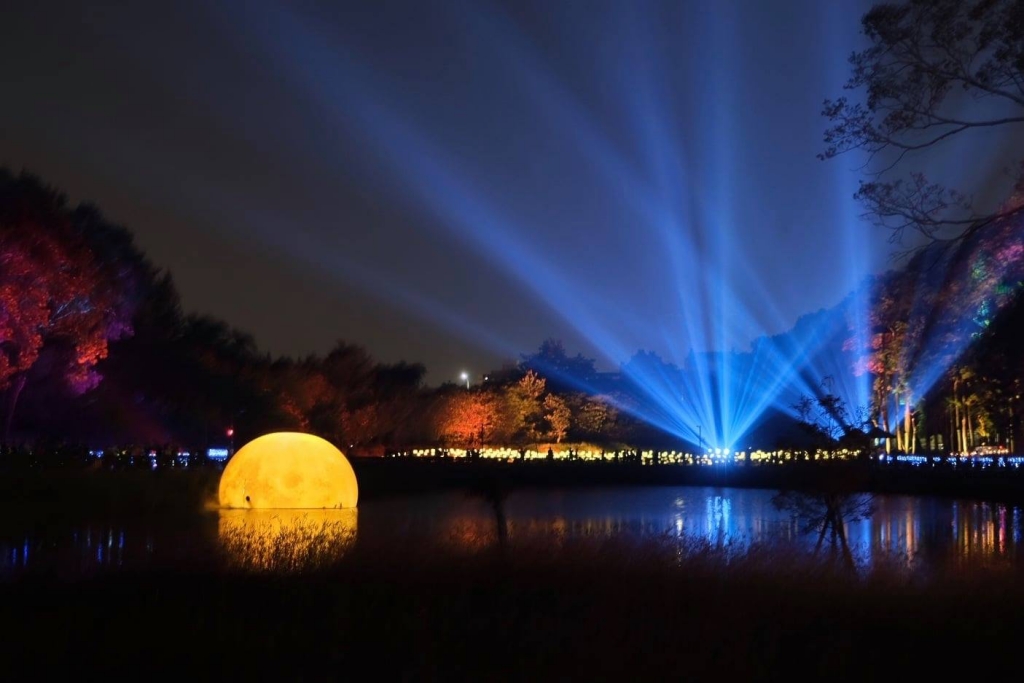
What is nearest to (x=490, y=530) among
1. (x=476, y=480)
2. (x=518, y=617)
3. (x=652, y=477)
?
(x=476, y=480)

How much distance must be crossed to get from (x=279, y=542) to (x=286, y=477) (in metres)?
13.7

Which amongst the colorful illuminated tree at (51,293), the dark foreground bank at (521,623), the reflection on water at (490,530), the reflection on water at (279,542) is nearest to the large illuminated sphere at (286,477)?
the reflection on water at (490,530)

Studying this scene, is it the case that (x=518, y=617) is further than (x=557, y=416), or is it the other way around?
(x=557, y=416)

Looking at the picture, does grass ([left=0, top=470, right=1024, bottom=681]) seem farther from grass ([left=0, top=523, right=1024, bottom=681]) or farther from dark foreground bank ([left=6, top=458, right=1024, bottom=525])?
dark foreground bank ([left=6, top=458, right=1024, bottom=525])

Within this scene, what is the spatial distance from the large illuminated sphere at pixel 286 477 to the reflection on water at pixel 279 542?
3067 mm

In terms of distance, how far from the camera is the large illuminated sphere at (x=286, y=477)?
29312 mm

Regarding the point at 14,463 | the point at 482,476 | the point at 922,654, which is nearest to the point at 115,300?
the point at 14,463

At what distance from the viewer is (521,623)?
9.72m

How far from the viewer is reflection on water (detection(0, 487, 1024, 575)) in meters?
14.9

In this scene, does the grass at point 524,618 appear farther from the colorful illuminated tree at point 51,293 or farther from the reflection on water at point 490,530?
the colorful illuminated tree at point 51,293

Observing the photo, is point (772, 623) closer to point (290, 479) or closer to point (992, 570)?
point (992, 570)

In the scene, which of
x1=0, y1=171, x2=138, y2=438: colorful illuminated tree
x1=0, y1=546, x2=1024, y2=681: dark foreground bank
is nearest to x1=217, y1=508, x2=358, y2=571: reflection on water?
x1=0, y1=546, x2=1024, y2=681: dark foreground bank

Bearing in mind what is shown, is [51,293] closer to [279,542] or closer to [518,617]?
[279,542]

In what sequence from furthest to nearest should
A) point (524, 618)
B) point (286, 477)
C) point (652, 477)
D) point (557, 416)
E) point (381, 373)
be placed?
1. point (381, 373)
2. point (557, 416)
3. point (652, 477)
4. point (286, 477)
5. point (524, 618)
